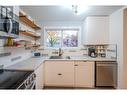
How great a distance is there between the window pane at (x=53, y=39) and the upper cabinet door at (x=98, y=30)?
111 centimetres

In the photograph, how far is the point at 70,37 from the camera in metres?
5.44

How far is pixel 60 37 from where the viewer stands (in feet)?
17.8

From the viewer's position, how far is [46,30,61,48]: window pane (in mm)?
5395

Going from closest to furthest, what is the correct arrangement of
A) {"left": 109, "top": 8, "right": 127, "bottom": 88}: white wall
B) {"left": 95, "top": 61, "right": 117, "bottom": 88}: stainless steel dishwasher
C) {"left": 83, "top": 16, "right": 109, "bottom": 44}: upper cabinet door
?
{"left": 109, "top": 8, "right": 127, "bottom": 88}: white wall < {"left": 95, "top": 61, "right": 117, "bottom": 88}: stainless steel dishwasher < {"left": 83, "top": 16, "right": 109, "bottom": 44}: upper cabinet door

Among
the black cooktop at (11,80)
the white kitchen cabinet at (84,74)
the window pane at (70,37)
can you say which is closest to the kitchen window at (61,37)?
the window pane at (70,37)

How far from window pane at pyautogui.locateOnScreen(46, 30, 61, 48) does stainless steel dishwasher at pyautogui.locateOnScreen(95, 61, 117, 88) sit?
159 cm

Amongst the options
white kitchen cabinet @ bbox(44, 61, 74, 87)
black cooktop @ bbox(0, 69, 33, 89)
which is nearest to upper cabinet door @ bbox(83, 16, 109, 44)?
white kitchen cabinet @ bbox(44, 61, 74, 87)

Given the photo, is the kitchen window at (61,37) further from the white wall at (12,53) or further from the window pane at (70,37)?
the white wall at (12,53)

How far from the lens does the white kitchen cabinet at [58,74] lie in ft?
14.5

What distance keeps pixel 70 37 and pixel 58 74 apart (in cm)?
148

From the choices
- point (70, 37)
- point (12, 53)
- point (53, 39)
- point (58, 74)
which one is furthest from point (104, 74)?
point (12, 53)

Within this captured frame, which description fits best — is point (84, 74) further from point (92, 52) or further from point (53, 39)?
point (53, 39)

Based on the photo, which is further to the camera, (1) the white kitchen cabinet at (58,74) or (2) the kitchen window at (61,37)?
(2) the kitchen window at (61,37)

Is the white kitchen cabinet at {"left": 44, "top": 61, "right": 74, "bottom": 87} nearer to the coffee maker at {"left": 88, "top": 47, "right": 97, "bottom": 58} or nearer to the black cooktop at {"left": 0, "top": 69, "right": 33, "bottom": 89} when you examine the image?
the coffee maker at {"left": 88, "top": 47, "right": 97, "bottom": 58}
